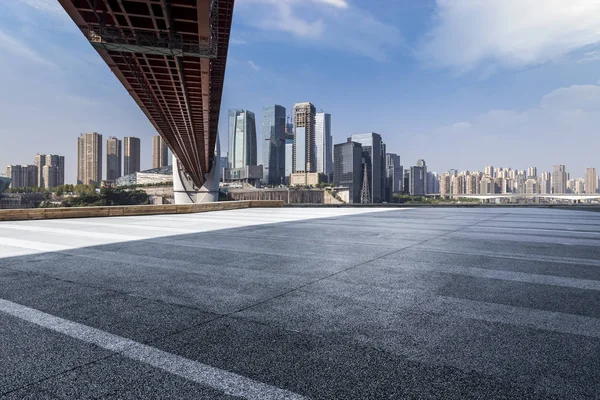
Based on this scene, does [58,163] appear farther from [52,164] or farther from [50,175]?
[50,175]

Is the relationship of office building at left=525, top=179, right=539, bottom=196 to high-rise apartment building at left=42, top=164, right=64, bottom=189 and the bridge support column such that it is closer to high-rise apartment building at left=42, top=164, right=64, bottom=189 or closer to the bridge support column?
the bridge support column

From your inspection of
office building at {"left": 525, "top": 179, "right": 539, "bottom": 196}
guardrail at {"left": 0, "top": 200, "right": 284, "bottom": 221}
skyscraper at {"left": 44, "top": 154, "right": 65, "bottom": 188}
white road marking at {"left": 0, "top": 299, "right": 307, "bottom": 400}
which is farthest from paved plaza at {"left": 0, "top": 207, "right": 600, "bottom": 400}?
office building at {"left": 525, "top": 179, "right": 539, "bottom": 196}

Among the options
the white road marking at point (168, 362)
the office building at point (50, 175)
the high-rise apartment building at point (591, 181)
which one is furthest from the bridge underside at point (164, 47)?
the high-rise apartment building at point (591, 181)

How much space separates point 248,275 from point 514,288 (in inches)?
168

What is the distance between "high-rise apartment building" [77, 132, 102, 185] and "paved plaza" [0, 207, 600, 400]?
218016 millimetres

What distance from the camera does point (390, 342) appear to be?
3.42 metres

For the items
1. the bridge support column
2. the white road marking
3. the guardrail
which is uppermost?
the bridge support column

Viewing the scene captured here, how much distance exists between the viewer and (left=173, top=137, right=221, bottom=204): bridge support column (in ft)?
228

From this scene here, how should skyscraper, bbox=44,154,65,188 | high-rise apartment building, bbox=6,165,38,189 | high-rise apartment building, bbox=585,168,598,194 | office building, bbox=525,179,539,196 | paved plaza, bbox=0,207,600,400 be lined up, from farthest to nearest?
office building, bbox=525,179,539,196 < high-rise apartment building, bbox=585,168,598,194 < skyscraper, bbox=44,154,65,188 < high-rise apartment building, bbox=6,165,38,189 < paved plaza, bbox=0,207,600,400

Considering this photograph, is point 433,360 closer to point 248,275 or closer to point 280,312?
point 280,312

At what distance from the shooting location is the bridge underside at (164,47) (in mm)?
18719

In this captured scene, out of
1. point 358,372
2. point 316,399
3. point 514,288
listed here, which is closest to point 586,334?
point 514,288

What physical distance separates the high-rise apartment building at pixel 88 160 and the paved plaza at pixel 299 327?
715ft

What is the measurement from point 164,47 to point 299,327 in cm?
2318
